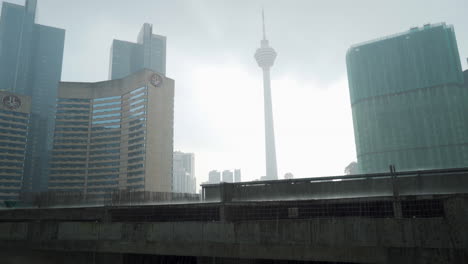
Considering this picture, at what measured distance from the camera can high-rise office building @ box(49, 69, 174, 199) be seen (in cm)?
12581

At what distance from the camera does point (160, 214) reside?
1967 centimetres

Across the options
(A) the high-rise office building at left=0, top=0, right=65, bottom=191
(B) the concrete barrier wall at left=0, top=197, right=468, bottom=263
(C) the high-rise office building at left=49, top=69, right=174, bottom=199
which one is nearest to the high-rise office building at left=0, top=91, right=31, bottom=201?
(C) the high-rise office building at left=49, top=69, right=174, bottom=199

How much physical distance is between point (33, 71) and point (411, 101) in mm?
199771

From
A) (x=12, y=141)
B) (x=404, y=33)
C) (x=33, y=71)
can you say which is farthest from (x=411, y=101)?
(x=33, y=71)

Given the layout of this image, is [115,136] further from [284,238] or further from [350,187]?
[350,187]

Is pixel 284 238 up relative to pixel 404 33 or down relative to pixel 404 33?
down

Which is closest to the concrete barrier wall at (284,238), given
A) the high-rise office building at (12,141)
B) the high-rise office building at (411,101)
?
the high-rise office building at (411,101)

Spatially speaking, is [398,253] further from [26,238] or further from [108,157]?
[108,157]

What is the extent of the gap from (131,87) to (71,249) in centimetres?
11948

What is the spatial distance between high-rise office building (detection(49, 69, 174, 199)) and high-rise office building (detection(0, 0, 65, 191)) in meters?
50.7

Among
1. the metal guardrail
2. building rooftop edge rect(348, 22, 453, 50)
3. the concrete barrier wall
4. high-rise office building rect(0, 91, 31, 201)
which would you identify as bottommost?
the concrete barrier wall

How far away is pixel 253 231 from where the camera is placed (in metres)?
16.9

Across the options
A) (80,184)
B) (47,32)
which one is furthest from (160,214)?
(47,32)

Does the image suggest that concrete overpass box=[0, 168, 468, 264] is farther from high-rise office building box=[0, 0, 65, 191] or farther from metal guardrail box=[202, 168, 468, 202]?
high-rise office building box=[0, 0, 65, 191]
